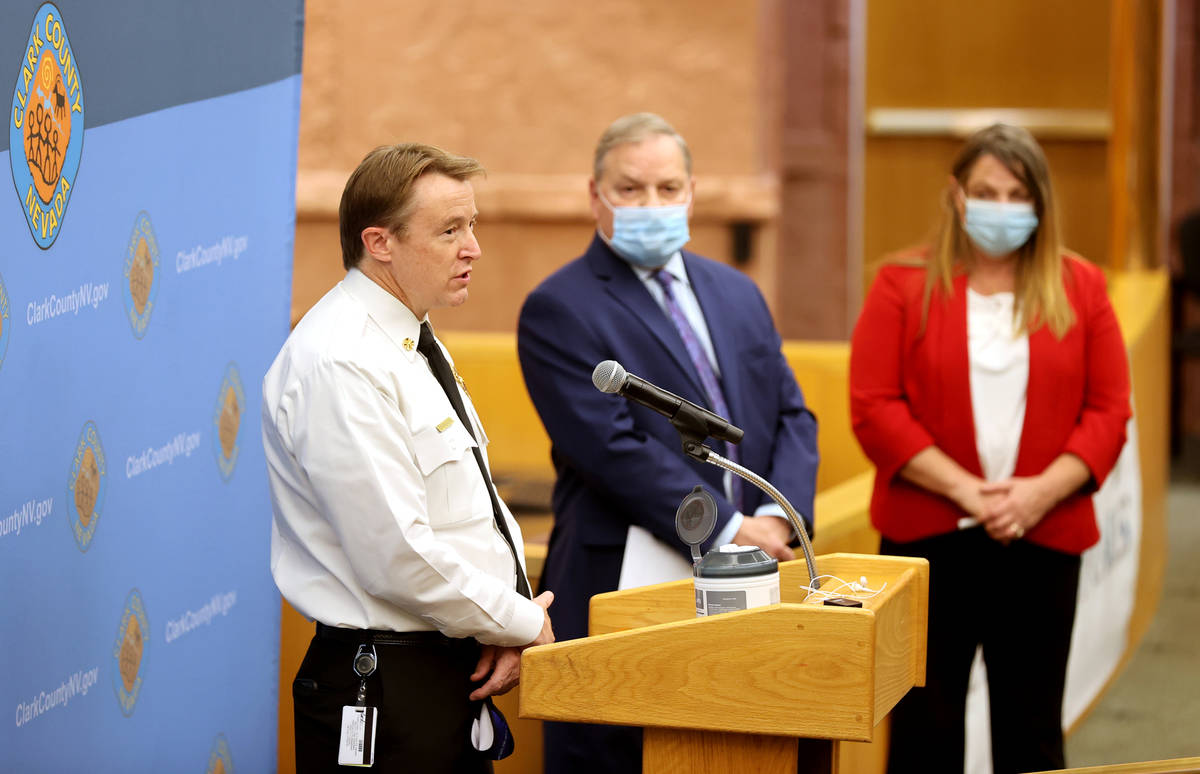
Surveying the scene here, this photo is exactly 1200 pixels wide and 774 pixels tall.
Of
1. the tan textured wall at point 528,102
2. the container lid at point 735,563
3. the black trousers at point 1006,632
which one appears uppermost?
the tan textured wall at point 528,102

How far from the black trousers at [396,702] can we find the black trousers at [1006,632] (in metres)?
1.36

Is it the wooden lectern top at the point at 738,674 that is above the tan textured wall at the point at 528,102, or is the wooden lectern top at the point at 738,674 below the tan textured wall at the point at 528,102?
below

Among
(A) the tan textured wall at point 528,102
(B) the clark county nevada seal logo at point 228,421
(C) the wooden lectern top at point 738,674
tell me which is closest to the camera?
(C) the wooden lectern top at point 738,674

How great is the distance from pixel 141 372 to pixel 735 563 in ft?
3.55

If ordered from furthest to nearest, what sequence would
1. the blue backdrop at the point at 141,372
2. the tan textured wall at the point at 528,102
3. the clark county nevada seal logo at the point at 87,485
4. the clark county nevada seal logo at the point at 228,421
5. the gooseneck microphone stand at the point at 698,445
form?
the tan textured wall at the point at 528,102
the clark county nevada seal logo at the point at 228,421
the clark county nevada seal logo at the point at 87,485
the blue backdrop at the point at 141,372
the gooseneck microphone stand at the point at 698,445

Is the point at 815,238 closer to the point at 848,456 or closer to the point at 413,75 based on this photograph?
the point at 413,75

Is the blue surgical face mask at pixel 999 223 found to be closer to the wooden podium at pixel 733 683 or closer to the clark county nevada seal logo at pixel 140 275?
the wooden podium at pixel 733 683

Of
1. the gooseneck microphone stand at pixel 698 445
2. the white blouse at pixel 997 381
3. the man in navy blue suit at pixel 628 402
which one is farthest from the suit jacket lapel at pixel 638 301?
the gooseneck microphone stand at pixel 698 445

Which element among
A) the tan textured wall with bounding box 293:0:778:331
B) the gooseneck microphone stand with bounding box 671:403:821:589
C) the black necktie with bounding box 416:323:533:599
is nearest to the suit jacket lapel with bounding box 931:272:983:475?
the gooseneck microphone stand with bounding box 671:403:821:589

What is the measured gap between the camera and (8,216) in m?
2.12

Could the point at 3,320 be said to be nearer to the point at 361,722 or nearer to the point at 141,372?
the point at 141,372

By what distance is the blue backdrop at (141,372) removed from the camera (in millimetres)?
2188

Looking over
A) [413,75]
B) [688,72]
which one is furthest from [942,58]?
[413,75]

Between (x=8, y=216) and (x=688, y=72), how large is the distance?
508 centimetres
